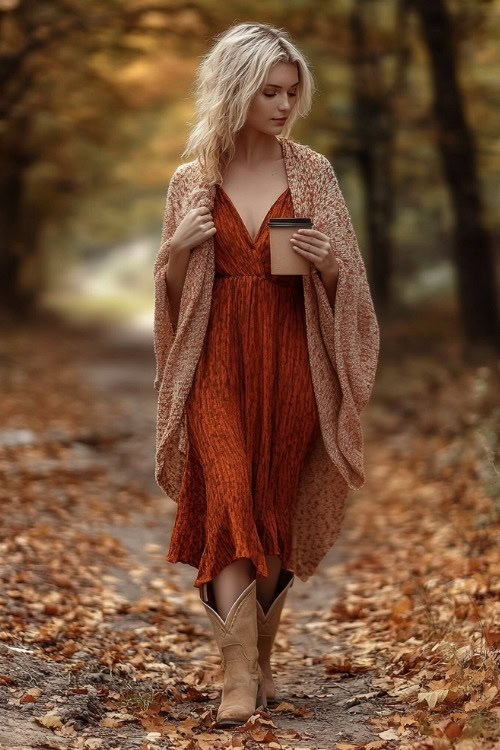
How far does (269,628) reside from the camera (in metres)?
3.98

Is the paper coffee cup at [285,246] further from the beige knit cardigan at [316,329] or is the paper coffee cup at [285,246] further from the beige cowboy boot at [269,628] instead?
the beige cowboy boot at [269,628]

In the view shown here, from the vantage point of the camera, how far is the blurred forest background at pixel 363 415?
376 centimetres

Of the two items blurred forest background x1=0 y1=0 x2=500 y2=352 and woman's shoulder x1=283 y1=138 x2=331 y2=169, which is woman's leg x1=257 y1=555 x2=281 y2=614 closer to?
woman's shoulder x1=283 y1=138 x2=331 y2=169

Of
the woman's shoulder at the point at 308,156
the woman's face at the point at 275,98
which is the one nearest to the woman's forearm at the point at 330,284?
the woman's shoulder at the point at 308,156

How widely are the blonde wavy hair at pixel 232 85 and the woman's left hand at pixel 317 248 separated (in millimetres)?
424

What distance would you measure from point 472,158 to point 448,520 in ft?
18.4

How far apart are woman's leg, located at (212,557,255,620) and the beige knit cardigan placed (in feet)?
1.57

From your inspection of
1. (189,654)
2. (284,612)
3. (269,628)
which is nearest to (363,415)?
(284,612)

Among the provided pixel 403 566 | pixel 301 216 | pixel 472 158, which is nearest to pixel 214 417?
pixel 301 216

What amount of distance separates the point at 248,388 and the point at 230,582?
672 mm

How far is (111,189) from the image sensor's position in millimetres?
25094

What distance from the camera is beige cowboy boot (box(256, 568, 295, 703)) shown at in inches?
155

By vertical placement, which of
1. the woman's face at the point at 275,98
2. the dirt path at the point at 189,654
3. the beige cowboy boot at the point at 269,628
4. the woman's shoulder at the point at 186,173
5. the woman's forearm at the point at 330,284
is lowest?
the dirt path at the point at 189,654

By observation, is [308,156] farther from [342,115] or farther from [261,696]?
[342,115]
